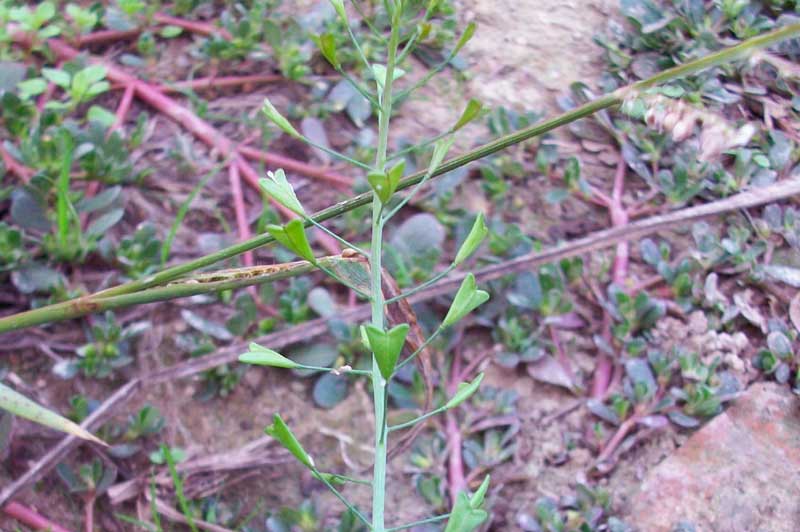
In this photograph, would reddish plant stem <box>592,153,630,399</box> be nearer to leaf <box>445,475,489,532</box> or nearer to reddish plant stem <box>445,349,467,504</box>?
reddish plant stem <box>445,349,467,504</box>

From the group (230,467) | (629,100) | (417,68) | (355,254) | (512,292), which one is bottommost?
(230,467)

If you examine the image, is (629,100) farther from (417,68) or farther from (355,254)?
(417,68)

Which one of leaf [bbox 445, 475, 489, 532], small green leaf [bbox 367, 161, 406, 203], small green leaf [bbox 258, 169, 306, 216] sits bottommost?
leaf [bbox 445, 475, 489, 532]

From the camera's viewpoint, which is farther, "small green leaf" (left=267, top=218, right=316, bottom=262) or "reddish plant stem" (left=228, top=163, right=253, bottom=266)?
"reddish plant stem" (left=228, top=163, right=253, bottom=266)

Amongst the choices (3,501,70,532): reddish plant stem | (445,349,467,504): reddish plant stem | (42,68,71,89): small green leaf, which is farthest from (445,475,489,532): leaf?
(42,68,71,89): small green leaf

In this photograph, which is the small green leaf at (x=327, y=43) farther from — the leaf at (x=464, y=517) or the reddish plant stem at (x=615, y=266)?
the reddish plant stem at (x=615, y=266)

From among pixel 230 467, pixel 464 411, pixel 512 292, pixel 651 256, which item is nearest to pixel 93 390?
pixel 230 467
